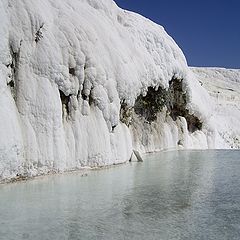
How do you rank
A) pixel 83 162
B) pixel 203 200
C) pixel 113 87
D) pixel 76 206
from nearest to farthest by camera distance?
pixel 76 206 < pixel 203 200 < pixel 83 162 < pixel 113 87

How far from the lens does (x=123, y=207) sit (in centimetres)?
793

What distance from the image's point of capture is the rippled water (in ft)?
20.9

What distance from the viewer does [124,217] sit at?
7.20m

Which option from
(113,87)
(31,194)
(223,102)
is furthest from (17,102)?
(223,102)

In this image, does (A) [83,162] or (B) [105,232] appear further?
(A) [83,162]

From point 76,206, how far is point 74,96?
553cm

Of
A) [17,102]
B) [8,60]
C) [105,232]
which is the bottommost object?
[105,232]

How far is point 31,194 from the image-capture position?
889cm

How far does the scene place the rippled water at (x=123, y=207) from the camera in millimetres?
6371

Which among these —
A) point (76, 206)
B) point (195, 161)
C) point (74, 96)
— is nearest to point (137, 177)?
point (74, 96)

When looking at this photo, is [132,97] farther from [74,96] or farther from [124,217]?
[124,217]

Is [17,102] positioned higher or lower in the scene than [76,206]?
higher

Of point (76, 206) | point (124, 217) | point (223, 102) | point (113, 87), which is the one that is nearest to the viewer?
point (124, 217)

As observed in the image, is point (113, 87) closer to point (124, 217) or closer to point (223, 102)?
point (124, 217)
